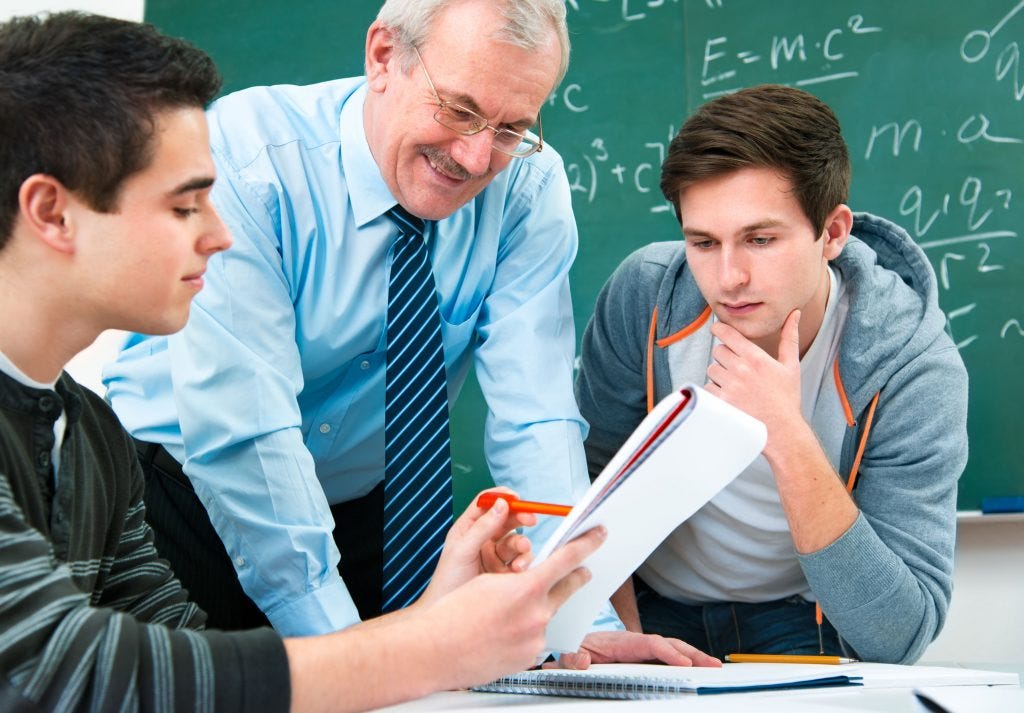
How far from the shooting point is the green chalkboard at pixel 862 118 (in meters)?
2.70

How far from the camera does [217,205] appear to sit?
1.71 metres

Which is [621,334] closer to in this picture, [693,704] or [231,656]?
[693,704]

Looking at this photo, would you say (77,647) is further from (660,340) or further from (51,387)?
(660,340)

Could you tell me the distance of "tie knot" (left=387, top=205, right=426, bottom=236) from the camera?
186 cm

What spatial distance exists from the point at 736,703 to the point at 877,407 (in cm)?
105

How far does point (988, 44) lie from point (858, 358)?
1.19 metres

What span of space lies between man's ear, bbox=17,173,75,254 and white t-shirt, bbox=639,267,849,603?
123 centimetres

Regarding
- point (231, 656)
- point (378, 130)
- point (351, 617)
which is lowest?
point (351, 617)

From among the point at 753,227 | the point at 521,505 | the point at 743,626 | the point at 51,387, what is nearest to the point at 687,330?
the point at 753,227

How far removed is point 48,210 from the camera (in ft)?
3.59

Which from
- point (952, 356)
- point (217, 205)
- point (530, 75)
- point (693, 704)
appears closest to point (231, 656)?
point (693, 704)

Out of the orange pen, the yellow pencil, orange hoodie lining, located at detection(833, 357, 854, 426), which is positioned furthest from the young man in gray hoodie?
the orange pen

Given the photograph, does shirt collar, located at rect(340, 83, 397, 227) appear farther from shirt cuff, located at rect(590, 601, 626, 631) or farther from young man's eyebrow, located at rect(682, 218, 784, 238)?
shirt cuff, located at rect(590, 601, 626, 631)

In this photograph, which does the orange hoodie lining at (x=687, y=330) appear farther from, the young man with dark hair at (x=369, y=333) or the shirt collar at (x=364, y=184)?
the shirt collar at (x=364, y=184)
